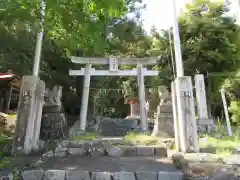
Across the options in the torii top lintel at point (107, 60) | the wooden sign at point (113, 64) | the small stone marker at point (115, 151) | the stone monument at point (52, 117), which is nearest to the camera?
the small stone marker at point (115, 151)

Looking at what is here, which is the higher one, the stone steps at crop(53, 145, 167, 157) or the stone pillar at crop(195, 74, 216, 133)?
the stone pillar at crop(195, 74, 216, 133)

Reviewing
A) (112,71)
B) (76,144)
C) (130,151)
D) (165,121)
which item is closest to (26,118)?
(76,144)

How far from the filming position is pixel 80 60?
13.4 m

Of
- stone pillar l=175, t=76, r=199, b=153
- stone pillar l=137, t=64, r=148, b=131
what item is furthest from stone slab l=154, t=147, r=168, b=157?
stone pillar l=137, t=64, r=148, b=131

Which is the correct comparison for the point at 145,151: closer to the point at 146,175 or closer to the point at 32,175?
the point at 146,175

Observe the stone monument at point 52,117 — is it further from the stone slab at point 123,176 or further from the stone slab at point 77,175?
the stone slab at point 123,176

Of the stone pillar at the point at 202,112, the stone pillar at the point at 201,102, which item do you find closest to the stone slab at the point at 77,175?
the stone pillar at the point at 202,112

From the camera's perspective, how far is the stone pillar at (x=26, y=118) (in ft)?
21.6

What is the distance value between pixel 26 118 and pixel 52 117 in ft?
18.4

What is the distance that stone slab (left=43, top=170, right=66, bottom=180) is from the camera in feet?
15.7

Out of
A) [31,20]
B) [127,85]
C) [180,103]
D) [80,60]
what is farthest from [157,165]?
[127,85]

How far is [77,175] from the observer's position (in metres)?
4.81

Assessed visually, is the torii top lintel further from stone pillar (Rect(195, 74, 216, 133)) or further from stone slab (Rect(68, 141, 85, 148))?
stone slab (Rect(68, 141, 85, 148))

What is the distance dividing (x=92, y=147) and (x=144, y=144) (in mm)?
1801
